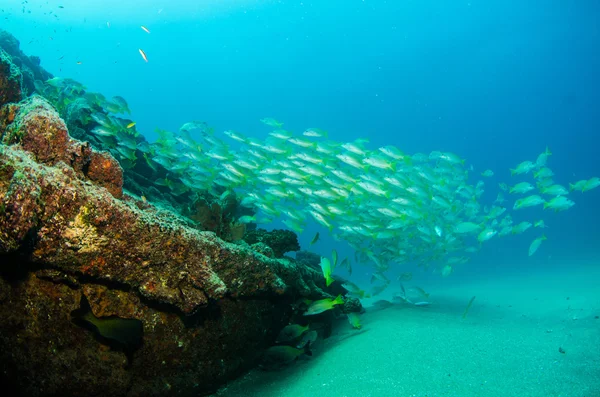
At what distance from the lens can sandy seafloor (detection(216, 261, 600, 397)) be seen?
4.02 m

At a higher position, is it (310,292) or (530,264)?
(530,264)

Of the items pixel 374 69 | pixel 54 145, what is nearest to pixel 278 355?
pixel 54 145

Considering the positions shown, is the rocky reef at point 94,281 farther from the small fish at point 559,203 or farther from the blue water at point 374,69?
the blue water at point 374,69

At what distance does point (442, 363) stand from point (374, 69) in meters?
129

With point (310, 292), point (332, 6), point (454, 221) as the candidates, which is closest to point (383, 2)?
point (332, 6)

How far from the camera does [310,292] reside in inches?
219

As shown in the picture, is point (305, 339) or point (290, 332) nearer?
point (290, 332)

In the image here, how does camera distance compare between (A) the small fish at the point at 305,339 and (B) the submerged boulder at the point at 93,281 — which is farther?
(A) the small fish at the point at 305,339

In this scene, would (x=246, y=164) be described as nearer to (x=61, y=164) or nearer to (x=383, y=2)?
(x=61, y=164)

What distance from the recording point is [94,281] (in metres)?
2.92

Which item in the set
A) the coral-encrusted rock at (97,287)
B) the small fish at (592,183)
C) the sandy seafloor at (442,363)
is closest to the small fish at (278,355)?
the sandy seafloor at (442,363)

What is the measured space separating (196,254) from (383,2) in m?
110

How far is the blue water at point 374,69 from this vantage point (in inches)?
3275

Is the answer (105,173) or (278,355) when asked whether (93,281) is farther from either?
(278,355)
